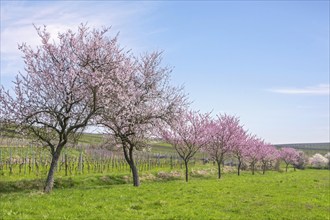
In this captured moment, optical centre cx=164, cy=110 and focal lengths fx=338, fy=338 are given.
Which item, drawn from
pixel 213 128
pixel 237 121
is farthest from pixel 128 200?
pixel 237 121

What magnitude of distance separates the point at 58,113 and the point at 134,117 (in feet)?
23.0

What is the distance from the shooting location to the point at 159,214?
16.3 metres

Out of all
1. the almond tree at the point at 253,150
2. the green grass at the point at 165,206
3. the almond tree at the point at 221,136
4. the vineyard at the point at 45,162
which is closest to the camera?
the green grass at the point at 165,206

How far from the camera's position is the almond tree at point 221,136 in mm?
51344

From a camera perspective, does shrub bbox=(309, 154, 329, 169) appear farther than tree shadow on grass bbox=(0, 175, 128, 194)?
Yes

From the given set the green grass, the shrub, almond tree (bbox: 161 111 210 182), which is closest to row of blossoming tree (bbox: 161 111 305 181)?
almond tree (bbox: 161 111 210 182)

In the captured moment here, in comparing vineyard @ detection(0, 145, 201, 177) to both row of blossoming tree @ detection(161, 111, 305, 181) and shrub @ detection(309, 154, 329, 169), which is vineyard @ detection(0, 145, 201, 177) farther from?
shrub @ detection(309, 154, 329, 169)

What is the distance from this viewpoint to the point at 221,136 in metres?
52.7

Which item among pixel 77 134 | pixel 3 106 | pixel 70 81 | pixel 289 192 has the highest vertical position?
pixel 70 81

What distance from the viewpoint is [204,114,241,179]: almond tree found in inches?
2021

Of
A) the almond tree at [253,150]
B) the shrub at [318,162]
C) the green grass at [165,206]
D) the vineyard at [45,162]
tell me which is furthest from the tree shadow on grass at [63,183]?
the shrub at [318,162]

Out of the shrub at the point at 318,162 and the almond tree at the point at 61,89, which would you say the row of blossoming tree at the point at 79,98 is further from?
the shrub at the point at 318,162

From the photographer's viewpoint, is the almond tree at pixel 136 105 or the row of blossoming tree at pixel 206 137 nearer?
the almond tree at pixel 136 105

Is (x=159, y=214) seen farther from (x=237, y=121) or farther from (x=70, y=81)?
(x=237, y=121)
